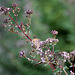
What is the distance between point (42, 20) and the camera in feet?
11.2

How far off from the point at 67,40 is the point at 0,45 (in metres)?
1.20

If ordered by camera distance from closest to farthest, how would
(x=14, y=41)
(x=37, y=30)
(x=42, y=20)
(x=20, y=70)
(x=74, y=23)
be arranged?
(x=20, y=70) → (x=14, y=41) → (x=37, y=30) → (x=74, y=23) → (x=42, y=20)

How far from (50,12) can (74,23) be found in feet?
1.86

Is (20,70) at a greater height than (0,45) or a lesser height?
lesser

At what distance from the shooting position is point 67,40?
2939 mm

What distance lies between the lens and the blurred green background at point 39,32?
222 cm

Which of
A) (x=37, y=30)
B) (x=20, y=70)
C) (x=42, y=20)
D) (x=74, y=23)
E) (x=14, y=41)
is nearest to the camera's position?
(x=20, y=70)

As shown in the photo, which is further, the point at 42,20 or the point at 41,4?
the point at 41,4

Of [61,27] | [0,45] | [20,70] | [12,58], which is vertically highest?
[61,27]

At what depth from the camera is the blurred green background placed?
2.22 meters

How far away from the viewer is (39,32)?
2818 mm

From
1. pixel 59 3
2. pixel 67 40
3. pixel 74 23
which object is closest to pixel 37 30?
pixel 67 40

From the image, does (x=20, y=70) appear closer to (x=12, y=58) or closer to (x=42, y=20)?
(x=12, y=58)

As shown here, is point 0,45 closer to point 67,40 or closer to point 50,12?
point 67,40
